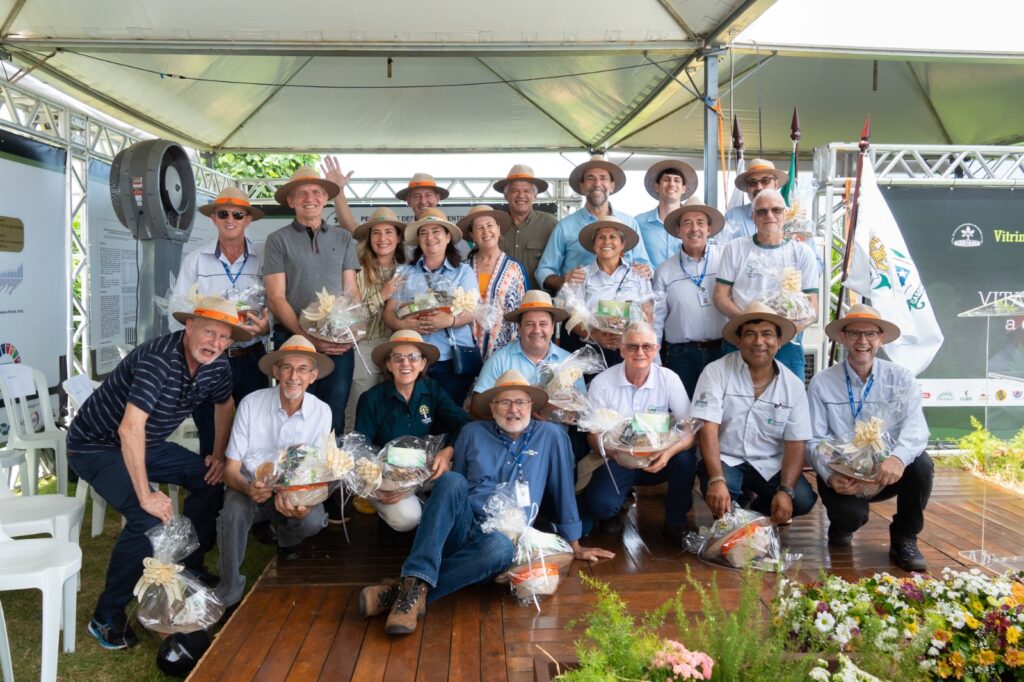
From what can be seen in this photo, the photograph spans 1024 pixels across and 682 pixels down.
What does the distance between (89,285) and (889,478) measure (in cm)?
686

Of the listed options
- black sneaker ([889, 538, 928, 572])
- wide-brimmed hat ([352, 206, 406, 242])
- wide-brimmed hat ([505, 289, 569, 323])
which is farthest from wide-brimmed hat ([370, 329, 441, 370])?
black sneaker ([889, 538, 928, 572])

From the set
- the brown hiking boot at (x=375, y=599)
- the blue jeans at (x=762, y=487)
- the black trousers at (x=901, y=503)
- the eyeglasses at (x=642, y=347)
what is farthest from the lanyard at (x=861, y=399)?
the brown hiking boot at (x=375, y=599)

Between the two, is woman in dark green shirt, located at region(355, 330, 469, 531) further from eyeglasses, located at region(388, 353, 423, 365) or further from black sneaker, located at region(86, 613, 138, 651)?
black sneaker, located at region(86, 613, 138, 651)

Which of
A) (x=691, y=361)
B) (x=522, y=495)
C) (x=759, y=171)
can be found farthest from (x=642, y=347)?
(x=759, y=171)

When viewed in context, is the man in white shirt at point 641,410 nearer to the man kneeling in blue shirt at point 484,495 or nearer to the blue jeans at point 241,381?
the man kneeling in blue shirt at point 484,495

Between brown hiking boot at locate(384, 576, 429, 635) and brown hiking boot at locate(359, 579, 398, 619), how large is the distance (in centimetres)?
7

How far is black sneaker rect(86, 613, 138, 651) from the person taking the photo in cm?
372

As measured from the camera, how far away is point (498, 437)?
166 inches

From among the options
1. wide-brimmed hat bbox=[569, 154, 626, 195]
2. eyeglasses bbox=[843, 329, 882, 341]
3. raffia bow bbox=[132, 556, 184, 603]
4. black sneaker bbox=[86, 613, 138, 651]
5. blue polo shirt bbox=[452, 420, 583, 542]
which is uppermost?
wide-brimmed hat bbox=[569, 154, 626, 195]

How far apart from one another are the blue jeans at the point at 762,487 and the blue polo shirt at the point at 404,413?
5.22 feet

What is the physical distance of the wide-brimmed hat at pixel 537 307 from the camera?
4.58 meters

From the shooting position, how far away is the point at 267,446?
13.7 ft

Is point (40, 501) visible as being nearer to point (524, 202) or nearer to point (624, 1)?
point (524, 202)

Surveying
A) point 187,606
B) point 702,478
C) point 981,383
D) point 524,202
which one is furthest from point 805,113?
point 187,606
